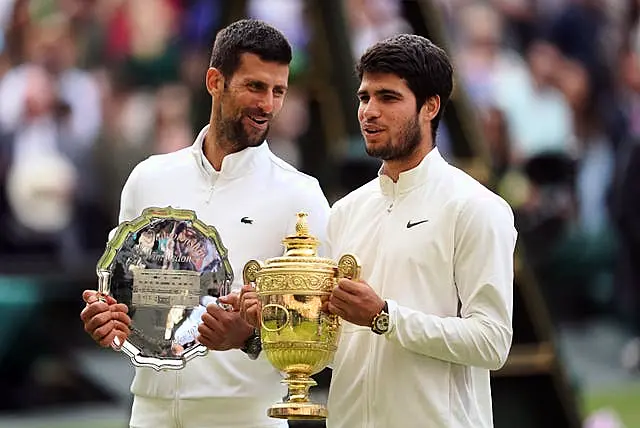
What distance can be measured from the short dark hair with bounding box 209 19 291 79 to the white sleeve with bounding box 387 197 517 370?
2.59 ft

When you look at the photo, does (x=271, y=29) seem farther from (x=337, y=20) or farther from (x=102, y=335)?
(x=337, y=20)

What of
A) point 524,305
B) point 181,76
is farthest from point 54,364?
point 524,305

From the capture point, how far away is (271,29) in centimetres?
513

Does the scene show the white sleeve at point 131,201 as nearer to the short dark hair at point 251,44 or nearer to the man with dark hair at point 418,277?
the short dark hair at point 251,44

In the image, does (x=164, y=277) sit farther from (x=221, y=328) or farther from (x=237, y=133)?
(x=237, y=133)

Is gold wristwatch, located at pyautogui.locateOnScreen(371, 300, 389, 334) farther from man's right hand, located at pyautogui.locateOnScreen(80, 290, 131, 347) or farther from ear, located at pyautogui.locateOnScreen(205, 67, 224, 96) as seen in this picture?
ear, located at pyautogui.locateOnScreen(205, 67, 224, 96)

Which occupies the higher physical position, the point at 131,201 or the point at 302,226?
the point at 131,201

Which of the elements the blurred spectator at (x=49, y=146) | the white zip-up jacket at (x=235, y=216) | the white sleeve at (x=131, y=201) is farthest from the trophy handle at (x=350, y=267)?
the blurred spectator at (x=49, y=146)

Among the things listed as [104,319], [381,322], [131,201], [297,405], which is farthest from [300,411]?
[131,201]

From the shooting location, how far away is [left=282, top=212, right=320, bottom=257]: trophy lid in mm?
4719

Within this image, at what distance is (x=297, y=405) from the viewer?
470 centimetres

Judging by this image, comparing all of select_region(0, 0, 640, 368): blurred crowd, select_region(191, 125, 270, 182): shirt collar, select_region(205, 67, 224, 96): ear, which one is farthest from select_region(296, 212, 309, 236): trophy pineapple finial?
select_region(0, 0, 640, 368): blurred crowd

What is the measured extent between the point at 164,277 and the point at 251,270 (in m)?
0.41

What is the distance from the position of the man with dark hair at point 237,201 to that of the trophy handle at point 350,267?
49 cm
